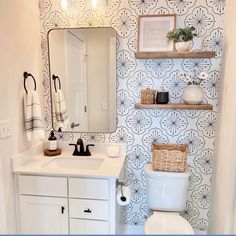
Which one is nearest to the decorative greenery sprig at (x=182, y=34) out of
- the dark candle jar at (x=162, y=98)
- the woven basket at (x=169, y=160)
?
the dark candle jar at (x=162, y=98)

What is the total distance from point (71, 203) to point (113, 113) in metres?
0.84

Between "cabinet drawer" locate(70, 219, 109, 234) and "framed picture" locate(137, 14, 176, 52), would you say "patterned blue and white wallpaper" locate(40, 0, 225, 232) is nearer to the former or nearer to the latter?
"framed picture" locate(137, 14, 176, 52)

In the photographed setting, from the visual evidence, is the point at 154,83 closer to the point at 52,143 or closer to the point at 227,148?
the point at 227,148

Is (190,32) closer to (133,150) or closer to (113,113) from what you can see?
(113,113)

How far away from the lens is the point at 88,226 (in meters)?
1.65

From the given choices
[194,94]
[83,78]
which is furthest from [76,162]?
[194,94]

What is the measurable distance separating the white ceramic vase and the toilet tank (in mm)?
A: 572

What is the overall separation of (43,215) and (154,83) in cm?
137

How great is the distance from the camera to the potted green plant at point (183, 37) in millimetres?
1781

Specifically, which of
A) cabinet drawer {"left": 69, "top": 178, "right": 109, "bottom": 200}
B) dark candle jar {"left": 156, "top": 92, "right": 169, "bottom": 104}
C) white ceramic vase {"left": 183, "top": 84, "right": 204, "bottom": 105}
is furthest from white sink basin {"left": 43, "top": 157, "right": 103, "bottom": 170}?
white ceramic vase {"left": 183, "top": 84, "right": 204, "bottom": 105}

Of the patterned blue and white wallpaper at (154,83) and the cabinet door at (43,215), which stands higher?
the patterned blue and white wallpaper at (154,83)

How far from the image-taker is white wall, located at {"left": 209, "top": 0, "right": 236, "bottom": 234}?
1.58 meters

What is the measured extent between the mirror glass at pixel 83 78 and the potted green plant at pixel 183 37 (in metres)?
0.52

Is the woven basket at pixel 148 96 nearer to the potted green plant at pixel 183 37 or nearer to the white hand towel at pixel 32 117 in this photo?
the potted green plant at pixel 183 37
